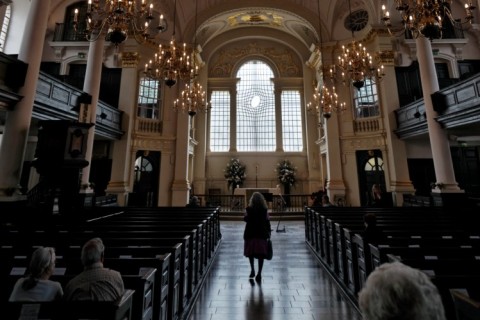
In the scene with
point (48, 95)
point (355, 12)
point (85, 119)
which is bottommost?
point (85, 119)

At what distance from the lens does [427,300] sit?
79 cm

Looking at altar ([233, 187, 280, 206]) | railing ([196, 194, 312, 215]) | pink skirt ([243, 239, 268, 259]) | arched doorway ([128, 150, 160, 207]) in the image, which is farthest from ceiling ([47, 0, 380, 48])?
pink skirt ([243, 239, 268, 259])

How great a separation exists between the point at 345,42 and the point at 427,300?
13.5 m

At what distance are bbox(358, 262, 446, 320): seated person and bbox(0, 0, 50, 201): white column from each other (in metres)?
6.62

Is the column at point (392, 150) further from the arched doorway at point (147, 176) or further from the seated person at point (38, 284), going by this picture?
the seated person at point (38, 284)

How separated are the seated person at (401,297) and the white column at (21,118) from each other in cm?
662

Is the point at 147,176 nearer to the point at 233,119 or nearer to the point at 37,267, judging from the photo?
the point at 233,119

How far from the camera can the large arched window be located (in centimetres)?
1552

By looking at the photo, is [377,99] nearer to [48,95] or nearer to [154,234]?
[154,234]

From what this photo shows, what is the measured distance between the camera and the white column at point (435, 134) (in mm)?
6988

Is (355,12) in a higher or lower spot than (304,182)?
higher

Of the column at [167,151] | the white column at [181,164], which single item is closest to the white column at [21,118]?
the column at [167,151]

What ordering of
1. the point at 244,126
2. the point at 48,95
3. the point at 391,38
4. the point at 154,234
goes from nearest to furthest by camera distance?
the point at 154,234, the point at 48,95, the point at 391,38, the point at 244,126

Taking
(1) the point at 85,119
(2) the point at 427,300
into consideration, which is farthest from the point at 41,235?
(1) the point at 85,119
